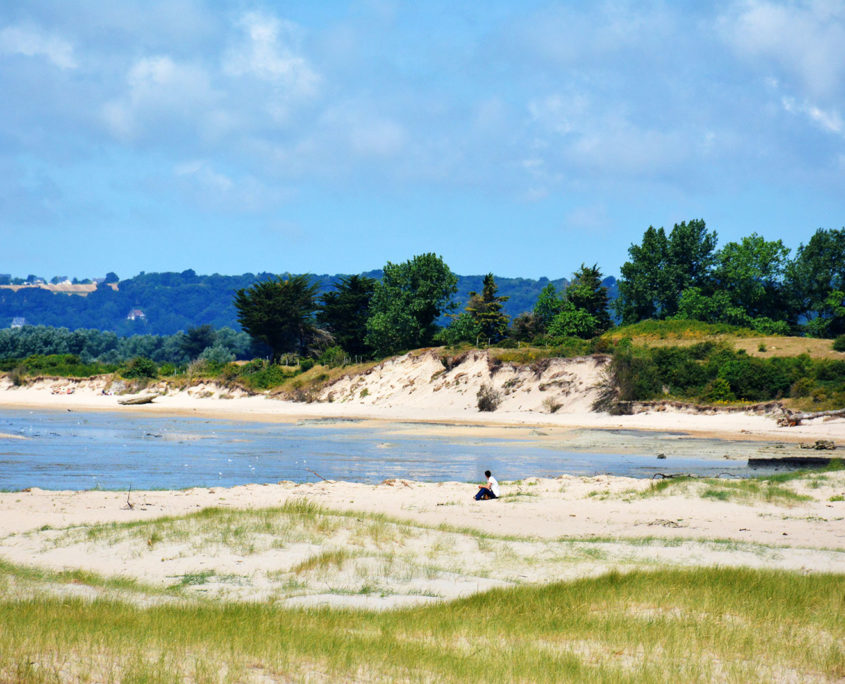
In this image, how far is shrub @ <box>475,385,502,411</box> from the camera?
52969 millimetres

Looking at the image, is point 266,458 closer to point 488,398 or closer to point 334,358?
point 488,398

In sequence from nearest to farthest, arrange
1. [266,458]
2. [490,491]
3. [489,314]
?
[490,491] → [266,458] → [489,314]

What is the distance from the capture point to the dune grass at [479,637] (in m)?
6.43

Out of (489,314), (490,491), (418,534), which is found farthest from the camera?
(489,314)

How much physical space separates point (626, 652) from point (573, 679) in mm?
1340

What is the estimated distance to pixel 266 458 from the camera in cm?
3027

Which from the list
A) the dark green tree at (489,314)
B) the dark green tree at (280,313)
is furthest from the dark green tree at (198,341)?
the dark green tree at (489,314)

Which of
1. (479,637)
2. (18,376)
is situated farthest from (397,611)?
(18,376)

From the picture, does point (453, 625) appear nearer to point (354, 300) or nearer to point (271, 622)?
point (271, 622)

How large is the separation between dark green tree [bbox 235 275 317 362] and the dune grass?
7003 cm

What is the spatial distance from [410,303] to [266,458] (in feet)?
137

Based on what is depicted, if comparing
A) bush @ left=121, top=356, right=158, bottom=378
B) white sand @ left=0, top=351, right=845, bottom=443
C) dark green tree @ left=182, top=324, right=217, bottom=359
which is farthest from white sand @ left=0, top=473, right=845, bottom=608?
dark green tree @ left=182, top=324, right=217, bottom=359

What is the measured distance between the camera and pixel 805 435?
116 ft

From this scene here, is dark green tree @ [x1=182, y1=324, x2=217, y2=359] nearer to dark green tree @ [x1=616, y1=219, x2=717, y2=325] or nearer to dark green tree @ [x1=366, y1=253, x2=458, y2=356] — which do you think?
dark green tree @ [x1=366, y1=253, x2=458, y2=356]
